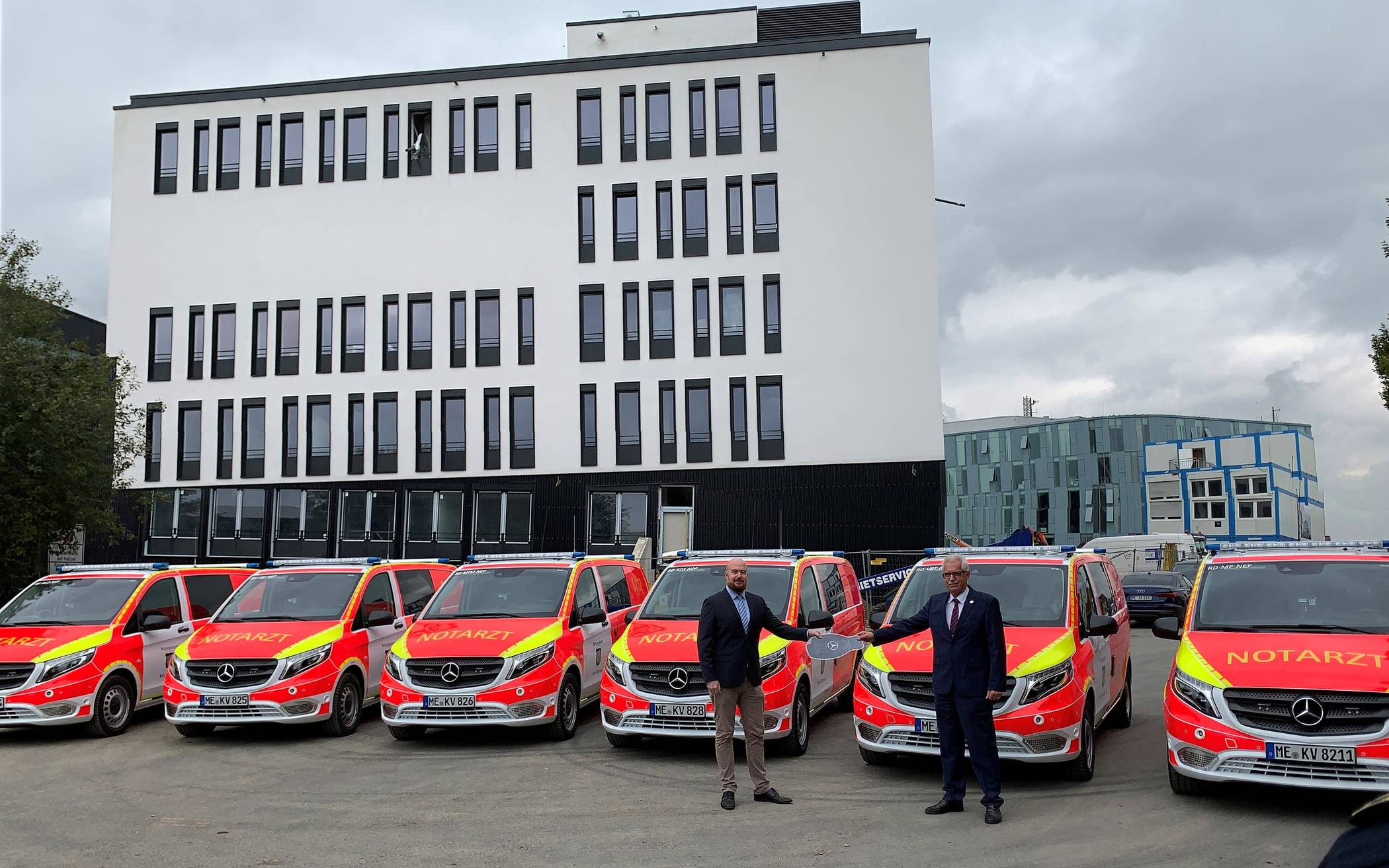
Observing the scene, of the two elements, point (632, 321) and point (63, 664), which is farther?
point (632, 321)

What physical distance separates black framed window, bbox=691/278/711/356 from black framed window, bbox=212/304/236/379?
1599 centimetres

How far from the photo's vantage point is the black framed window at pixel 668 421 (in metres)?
37.1

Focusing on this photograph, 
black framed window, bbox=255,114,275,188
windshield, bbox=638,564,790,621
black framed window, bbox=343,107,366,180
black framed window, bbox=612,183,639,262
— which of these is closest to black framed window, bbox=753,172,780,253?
black framed window, bbox=612,183,639,262

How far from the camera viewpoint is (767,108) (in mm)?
37656

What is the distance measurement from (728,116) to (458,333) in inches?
458

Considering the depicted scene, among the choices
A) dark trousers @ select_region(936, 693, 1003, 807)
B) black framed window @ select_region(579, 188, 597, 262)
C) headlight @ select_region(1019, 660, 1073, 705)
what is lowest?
dark trousers @ select_region(936, 693, 1003, 807)

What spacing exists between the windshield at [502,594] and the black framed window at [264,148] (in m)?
30.7

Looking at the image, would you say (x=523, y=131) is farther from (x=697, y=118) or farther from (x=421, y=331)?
(x=421, y=331)

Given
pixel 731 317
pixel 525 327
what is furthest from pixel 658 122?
pixel 525 327

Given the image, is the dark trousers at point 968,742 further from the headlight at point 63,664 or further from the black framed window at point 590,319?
the black framed window at point 590,319

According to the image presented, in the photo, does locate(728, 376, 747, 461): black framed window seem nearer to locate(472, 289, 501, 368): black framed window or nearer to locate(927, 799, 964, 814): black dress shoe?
locate(472, 289, 501, 368): black framed window

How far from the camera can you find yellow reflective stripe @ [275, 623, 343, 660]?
11.9m

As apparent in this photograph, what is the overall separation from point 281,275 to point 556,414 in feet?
35.7

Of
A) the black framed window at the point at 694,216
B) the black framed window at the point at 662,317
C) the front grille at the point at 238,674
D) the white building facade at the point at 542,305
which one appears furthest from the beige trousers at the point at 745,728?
the black framed window at the point at 694,216
